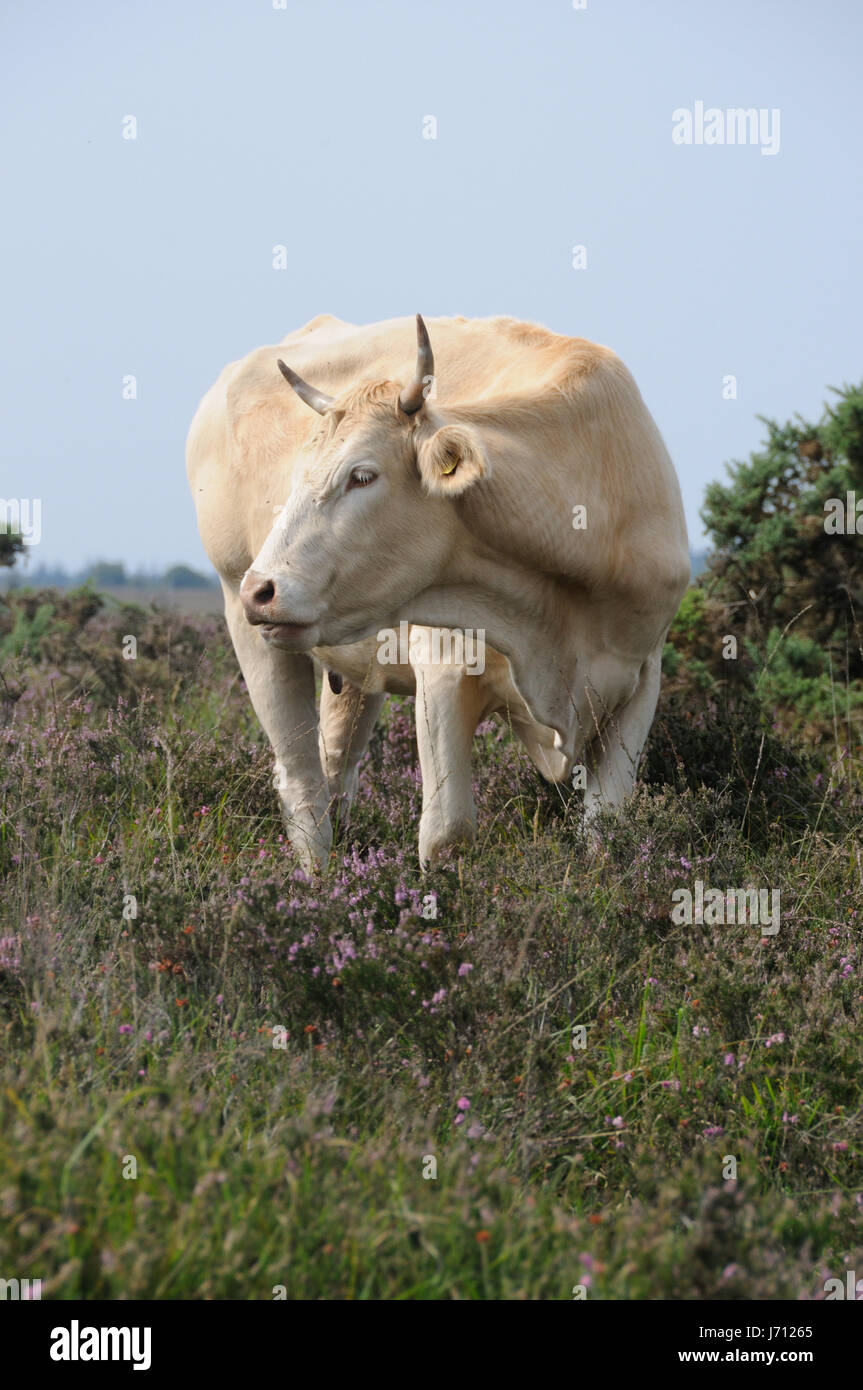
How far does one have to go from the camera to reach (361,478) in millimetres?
4395

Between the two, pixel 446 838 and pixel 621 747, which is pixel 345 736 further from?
pixel 621 747

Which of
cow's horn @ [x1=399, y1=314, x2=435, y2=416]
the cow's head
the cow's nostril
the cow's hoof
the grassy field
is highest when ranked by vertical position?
cow's horn @ [x1=399, y1=314, x2=435, y2=416]

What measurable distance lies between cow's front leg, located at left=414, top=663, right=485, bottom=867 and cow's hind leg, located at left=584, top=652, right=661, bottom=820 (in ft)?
1.69

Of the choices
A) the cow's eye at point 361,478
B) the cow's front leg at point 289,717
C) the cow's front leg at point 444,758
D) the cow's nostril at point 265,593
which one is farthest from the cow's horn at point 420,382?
the cow's front leg at point 289,717

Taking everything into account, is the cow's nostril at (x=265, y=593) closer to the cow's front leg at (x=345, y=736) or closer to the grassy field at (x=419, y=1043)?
the grassy field at (x=419, y=1043)

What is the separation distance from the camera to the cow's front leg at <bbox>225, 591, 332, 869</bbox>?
593 cm

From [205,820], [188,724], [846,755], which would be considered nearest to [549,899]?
[205,820]

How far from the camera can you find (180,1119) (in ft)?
8.41

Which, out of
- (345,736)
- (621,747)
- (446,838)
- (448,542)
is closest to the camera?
(448,542)

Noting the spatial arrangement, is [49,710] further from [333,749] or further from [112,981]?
[112,981]

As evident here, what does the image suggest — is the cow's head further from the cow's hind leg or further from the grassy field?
the cow's hind leg

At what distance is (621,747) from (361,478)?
1.72 meters

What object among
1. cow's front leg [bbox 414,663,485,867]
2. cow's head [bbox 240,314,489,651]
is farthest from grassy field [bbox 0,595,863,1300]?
cow's head [bbox 240,314,489,651]

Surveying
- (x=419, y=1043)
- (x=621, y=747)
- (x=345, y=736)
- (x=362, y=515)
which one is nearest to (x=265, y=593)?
(x=362, y=515)
